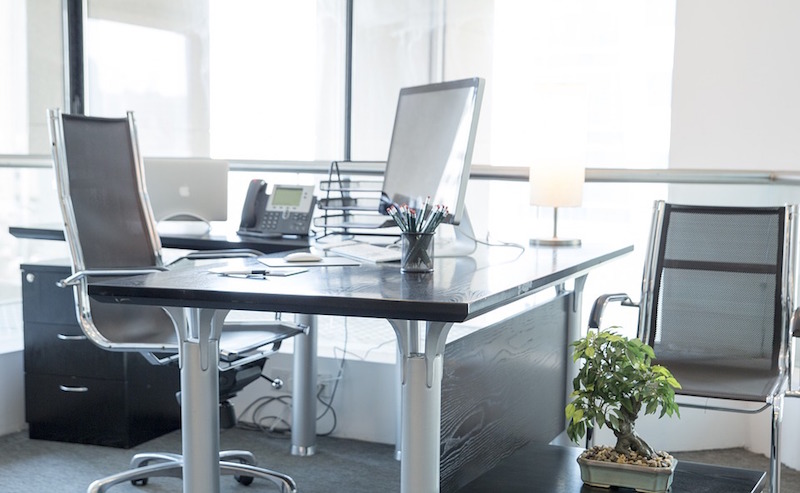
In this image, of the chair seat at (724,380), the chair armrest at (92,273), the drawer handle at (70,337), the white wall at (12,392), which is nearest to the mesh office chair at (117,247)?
the chair armrest at (92,273)

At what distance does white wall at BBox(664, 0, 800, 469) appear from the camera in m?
3.98

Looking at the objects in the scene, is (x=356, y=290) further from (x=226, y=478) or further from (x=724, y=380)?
Answer: (x=226, y=478)

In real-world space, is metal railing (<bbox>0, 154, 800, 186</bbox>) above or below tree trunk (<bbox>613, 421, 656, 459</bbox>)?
above

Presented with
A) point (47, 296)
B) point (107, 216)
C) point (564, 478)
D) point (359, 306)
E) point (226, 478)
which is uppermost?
point (107, 216)

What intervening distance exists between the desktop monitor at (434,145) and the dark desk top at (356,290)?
27cm

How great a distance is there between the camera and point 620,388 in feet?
7.02

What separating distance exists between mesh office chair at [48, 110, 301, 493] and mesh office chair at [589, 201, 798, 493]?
1052mm

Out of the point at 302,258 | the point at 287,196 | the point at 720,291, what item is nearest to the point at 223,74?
the point at 287,196

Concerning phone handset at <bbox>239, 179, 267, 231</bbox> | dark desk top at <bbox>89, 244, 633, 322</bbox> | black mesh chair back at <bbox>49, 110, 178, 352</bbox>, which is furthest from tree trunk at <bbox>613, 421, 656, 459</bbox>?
phone handset at <bbox>239, 179, 267, 231</bbox>

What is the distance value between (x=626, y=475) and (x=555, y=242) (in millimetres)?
1138

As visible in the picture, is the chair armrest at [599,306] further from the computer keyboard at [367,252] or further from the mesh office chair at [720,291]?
the computer keyboard at [367,252]

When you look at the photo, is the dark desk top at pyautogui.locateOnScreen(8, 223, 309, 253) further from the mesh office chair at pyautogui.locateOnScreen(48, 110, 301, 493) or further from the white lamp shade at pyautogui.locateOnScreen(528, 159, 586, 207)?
the white lamp shade at pyautogui.locateOnScreen(528, 159, 586, 207)

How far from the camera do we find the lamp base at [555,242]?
3160mm

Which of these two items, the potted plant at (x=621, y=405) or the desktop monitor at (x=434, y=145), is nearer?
the potted plant at (x=621, y=405)
